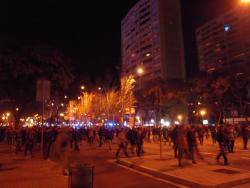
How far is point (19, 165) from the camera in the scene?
46.2ft

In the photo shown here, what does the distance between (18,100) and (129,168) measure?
2015cm

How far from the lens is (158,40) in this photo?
11262 centimetres

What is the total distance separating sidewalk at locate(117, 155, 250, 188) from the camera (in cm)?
956

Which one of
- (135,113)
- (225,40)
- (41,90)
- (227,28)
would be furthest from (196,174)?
(227,28)

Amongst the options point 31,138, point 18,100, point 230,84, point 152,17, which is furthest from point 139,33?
point 31,138

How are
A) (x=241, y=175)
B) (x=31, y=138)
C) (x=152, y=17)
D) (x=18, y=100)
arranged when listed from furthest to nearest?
(x=152, y=17) < (x=18, y=100) < (x=31, y=138) < (x=241, y=175)

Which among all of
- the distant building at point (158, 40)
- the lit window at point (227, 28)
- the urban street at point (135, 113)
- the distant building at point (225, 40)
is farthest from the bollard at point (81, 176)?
the lit window at point (227, 28)

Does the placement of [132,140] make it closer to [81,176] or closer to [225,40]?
[81,176]

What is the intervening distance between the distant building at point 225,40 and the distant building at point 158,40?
46.8ft

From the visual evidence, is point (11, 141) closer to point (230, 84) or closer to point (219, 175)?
point (219, 175)

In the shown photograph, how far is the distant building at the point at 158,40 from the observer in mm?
110062

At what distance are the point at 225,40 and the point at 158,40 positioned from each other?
33308mm

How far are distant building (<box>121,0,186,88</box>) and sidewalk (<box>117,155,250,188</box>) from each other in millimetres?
90805

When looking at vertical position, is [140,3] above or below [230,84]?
above
